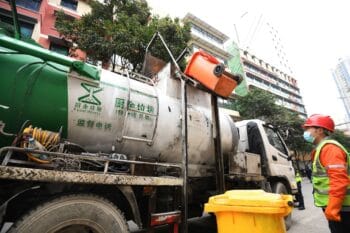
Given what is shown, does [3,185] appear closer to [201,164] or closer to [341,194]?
[201,164]

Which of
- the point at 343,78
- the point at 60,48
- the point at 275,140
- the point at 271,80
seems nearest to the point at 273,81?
the point at 271,80

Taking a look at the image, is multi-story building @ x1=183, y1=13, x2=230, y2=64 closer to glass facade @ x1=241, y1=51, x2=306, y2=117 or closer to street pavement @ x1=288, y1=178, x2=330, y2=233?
glass facade @ x1=241, y1=51, x2=306, y2=117

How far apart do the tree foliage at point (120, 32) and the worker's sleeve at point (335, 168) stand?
723 cm

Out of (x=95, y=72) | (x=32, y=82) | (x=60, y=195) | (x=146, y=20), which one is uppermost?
(x=146, y=20)

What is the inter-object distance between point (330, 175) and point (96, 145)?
2503mm

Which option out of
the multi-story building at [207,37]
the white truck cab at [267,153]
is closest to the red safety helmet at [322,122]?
the white truck cab at [267,153]

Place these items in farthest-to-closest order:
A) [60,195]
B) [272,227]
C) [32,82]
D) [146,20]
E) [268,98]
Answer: [268,98] < [146,20] < [32,82] < [60,195] < [272,227]

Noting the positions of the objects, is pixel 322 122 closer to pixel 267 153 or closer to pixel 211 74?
pixel 211 74


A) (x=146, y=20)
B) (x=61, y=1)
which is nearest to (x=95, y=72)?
(x=146, y=20)

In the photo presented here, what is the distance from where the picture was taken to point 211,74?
335 centimetres

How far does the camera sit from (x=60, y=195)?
1820 mm

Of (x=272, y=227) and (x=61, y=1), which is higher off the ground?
(x=61, y=1)

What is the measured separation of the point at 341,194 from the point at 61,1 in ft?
61.0

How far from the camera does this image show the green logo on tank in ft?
8.05
